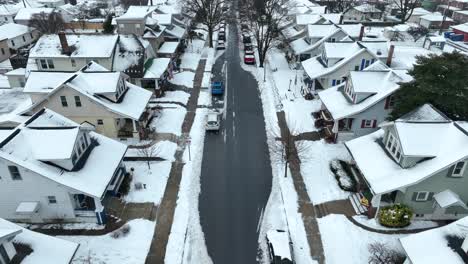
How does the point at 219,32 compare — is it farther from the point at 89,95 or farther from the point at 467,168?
the point at 467,168

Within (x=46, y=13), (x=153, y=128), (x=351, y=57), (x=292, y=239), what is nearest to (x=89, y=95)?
(x=153, y=128)

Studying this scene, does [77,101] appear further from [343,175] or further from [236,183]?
[343,175]

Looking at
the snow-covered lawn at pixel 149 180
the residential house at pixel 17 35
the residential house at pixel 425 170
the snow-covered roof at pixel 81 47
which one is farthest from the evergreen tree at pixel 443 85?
the residential house at pixel 17 35

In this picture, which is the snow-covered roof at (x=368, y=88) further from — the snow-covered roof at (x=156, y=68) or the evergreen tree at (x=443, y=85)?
the snow-covered roof at (x=156, y=68)

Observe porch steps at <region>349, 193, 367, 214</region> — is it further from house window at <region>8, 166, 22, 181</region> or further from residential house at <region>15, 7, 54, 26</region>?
residential house at <region>15, 7, 54, 26</region>

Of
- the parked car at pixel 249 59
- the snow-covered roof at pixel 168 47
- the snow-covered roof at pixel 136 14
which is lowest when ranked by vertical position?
the parked car at pixel 249 59

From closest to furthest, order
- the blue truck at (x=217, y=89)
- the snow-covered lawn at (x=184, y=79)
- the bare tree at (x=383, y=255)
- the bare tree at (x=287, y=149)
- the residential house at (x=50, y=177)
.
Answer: the bare tree at (x=383, y=255) → the residential house at (x=50, y=177) → the bare tree at (x=287, y=149) → the blue truck at (x=217, y=89) → the snow-covered lawn at (x=184, y=79)
